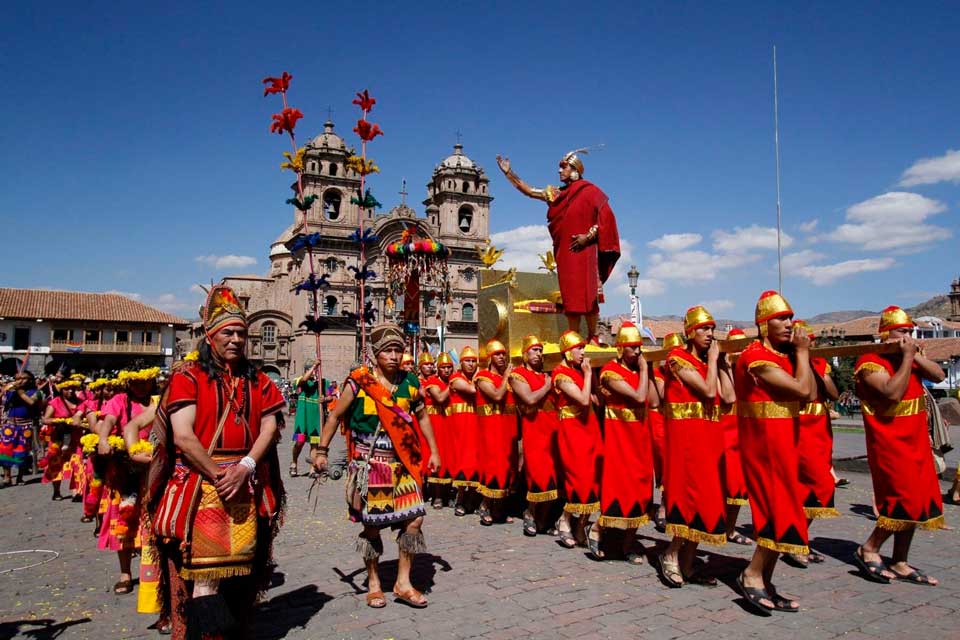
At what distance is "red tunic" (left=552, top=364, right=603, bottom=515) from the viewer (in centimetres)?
622

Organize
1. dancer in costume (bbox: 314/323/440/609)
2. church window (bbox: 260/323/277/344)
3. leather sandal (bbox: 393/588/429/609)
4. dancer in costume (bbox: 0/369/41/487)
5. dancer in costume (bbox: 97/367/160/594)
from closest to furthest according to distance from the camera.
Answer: leather sandal (bbox: 393/588/429/609), dancer in costume (bbox: 314/323/440/609), dancer in costume (bbox: 97/367/160/594), dancer in costume (bbox: 0/369/41/487), church window (bbox: 260/323/277/344)

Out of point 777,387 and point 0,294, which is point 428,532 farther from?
point 0,294

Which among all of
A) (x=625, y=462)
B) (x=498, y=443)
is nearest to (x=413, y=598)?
(x=625, y=462)

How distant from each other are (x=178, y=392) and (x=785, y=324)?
3.97 meters

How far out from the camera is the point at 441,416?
9.51 meters

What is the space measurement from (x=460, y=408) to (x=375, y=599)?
4108 millimetres

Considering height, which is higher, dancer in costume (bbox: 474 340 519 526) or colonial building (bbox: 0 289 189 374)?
colonial building (bbox: 0 289 189 374)

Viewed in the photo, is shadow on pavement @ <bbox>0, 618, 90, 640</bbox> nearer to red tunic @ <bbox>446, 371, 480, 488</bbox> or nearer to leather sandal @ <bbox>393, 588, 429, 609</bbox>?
leather sandal @ <bbox>393, 588, 429, 609</bbox>

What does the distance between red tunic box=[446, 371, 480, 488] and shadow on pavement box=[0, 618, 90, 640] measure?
4534mm

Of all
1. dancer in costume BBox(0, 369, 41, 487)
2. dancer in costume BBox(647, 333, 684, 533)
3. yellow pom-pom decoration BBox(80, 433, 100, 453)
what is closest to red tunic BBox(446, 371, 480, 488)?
dancer in costume BBox(647, 333, 684, 533)

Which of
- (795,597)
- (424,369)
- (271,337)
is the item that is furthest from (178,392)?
(271,337)

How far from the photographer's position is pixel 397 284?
1535 cm

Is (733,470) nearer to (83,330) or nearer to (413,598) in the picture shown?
(413,598)

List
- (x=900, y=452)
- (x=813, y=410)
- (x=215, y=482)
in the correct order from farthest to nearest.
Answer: (x=813, y=410) < (x=900, y=452) < (x=215, y=482)
